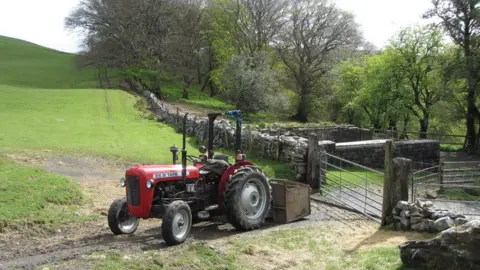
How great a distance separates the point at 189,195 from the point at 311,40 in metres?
34.6

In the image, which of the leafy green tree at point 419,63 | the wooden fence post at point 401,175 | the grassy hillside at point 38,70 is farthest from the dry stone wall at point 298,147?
the grassy hillside at point 38,70

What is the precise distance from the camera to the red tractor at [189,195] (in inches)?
305

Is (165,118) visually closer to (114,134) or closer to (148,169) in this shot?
(114,134)

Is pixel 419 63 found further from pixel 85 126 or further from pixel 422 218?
pixel 422 218

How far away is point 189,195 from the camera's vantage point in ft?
27.9

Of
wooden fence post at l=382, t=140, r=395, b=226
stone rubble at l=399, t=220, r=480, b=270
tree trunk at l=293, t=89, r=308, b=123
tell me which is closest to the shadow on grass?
wooden fence post at l=382, t=140, r=395, b=226

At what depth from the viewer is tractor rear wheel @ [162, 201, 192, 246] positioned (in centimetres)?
743

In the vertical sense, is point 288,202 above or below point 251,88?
below

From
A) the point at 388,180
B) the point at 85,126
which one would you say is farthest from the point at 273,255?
the point at 85,126

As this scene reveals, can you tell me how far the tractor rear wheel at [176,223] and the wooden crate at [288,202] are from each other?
2.72 metres

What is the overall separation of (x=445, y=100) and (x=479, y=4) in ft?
20.3

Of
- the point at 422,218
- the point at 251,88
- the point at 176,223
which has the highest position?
the point at 251,88

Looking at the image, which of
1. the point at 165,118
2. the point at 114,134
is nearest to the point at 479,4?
the point at 165,118

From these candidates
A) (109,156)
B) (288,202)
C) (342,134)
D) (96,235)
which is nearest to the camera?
(96,235)
